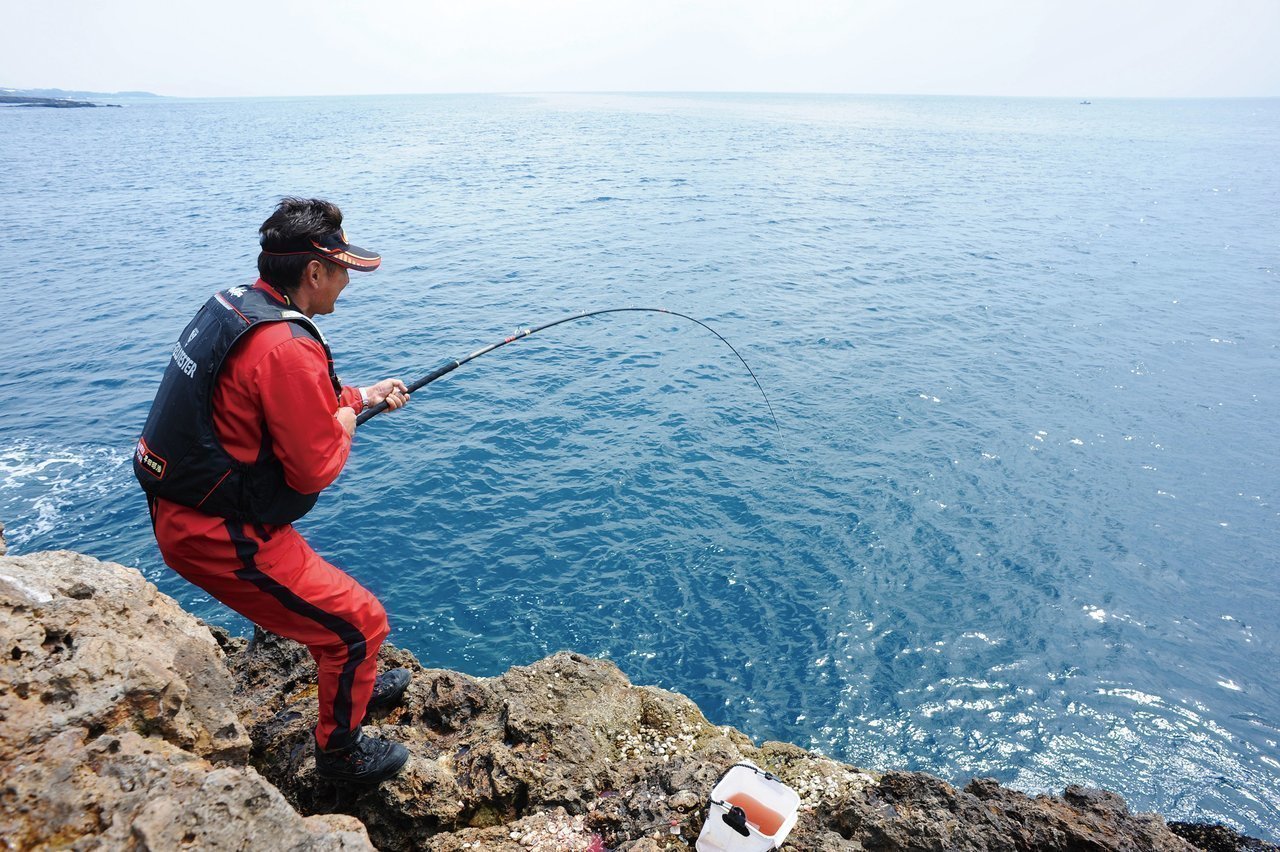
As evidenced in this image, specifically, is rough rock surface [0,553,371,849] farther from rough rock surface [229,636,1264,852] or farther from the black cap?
the black cap

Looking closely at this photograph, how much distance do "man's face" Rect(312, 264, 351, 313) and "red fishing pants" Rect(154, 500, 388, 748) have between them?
1352 mm

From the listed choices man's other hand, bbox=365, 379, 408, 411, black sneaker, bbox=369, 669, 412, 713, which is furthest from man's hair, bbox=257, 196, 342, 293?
black sneaker, bbox=369, 669, 412, 713

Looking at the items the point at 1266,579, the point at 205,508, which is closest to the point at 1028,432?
the point at 1266,579

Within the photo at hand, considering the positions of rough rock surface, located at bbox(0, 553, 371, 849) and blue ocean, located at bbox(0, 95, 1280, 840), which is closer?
rough rock surface, located at bbox(0, 553, 371, 849)

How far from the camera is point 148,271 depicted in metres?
25.1

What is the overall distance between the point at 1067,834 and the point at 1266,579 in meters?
9.28

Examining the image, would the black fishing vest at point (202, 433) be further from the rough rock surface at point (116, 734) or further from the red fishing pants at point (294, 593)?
the rough rock surface at point (116, 734)

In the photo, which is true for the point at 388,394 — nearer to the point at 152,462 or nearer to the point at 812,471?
the point at 152,462

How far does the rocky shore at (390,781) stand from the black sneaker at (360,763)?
0.49 feet

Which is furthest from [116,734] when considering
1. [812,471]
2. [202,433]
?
[812,471]

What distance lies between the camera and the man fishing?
3.36 meters

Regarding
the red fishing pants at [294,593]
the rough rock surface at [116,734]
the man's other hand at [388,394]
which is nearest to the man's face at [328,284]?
the man's other hand at [388,394]

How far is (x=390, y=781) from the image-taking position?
170 inches

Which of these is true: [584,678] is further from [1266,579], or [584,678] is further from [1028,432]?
[1028,432]
